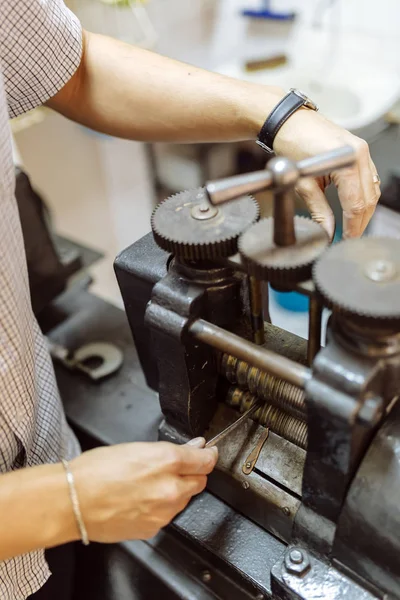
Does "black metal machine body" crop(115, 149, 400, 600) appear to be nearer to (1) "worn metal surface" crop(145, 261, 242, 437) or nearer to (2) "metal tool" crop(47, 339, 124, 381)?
(1) "worn metal surface" crop(145, 261, 242, 437)

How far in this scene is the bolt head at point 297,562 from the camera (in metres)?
0.64

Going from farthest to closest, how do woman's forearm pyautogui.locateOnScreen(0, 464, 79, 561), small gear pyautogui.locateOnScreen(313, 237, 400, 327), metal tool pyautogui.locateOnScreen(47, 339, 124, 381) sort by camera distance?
metal tool pyautogui.locateOnScreen(47, 339, 124, 381)
woman's forearm pyautogui.locateOnScreen(0, 464, 79, 561)
small gear pyautogui.locateOnScreen(313, 237, 400, 327)

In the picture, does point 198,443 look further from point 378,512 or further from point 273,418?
point 378,512

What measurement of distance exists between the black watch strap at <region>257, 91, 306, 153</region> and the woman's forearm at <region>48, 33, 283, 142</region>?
18 mm

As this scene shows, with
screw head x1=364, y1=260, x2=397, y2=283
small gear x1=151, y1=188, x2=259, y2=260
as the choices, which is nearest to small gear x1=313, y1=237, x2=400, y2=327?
screw head x1=364, y1=260, x2=397, y2=283

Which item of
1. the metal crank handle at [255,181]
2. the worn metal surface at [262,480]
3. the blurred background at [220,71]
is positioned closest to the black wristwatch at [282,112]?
the metal crank handle at [255,181]

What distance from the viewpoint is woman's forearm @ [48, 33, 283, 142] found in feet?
2.91

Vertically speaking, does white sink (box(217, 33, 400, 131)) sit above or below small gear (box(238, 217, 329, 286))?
below

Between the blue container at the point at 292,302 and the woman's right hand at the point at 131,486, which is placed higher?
the woman's right hand at the point at 131,486

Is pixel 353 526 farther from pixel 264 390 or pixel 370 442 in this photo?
pixel 264 390

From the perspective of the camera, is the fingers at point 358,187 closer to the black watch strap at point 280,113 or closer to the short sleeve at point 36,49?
the black watch strap at point 280,113

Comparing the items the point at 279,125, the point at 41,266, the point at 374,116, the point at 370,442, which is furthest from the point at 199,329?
the point at 374,116

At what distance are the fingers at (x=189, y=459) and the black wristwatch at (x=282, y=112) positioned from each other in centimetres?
48

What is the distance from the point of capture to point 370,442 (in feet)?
1.89
